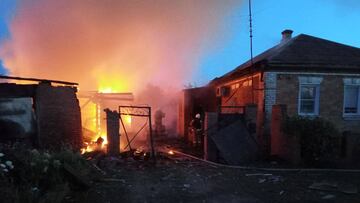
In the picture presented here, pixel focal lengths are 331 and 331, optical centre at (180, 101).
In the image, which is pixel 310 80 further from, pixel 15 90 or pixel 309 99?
pixel 15 90

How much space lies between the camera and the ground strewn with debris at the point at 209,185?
6824 mm

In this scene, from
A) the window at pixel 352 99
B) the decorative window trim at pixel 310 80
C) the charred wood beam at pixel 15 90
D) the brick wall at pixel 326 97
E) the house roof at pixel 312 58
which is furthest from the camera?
the window at pixel 352 99

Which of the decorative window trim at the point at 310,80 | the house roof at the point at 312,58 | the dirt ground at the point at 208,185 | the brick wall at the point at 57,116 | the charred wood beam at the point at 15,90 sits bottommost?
the dirt ground at the point at 208,185

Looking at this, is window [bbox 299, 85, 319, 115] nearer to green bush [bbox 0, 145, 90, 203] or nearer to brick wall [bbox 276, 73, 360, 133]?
brick wall [bbox 276, 73, 360, 133]

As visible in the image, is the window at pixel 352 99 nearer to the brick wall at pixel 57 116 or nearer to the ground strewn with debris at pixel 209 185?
the ground strewn with debris at pixel 209 185

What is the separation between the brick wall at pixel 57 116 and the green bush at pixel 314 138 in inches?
289

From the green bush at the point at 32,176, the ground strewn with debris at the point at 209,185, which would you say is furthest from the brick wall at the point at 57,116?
the green bush at the point at 32,176

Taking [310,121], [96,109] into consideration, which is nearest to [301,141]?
[310,121]

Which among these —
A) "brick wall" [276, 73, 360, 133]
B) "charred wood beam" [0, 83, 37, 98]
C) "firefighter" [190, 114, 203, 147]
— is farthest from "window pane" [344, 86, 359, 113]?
"charred wood beam" [0, 83, 37, 98]

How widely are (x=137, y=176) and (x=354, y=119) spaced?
10262 mm

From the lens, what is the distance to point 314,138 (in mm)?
10242

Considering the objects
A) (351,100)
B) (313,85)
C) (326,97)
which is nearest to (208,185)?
(313,85)

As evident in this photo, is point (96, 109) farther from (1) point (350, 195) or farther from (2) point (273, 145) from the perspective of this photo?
(1) point (350, 195)

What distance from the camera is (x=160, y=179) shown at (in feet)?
27.6
